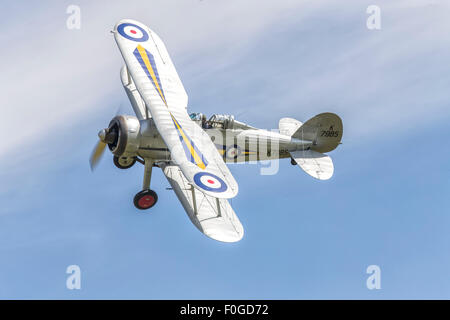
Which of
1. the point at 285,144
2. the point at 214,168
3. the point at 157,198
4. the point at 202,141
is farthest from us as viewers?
the point at 285,144

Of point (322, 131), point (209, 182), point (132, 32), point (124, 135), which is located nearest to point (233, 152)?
point (322, 131)

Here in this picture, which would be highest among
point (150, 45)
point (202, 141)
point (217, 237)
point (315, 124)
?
point (150, 45)

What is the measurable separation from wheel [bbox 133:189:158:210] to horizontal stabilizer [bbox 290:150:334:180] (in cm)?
534

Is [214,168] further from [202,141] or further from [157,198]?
[157,198]

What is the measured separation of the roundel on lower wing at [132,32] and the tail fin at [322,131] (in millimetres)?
6657

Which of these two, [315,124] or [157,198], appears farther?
[315,124]

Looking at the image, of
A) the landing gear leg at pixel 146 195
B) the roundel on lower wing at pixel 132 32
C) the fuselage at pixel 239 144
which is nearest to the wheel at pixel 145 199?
the landing gear leg at pixel 146 195

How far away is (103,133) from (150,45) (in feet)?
15.8

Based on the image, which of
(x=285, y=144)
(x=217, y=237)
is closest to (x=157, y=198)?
(x=217, y=237)

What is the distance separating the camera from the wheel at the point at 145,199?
70.8 ft

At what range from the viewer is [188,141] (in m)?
19.8

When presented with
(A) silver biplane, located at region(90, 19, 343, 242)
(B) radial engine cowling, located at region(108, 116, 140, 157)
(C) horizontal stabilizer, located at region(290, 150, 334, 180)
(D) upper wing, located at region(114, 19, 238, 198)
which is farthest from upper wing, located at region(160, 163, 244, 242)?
(C) horizontal stabilizer, located at region(290, 150, 334, 180)

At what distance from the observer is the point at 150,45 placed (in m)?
24.3

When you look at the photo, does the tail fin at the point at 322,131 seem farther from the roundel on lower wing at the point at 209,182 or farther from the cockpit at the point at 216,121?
the roundel on lower wing at the point at 209,182
